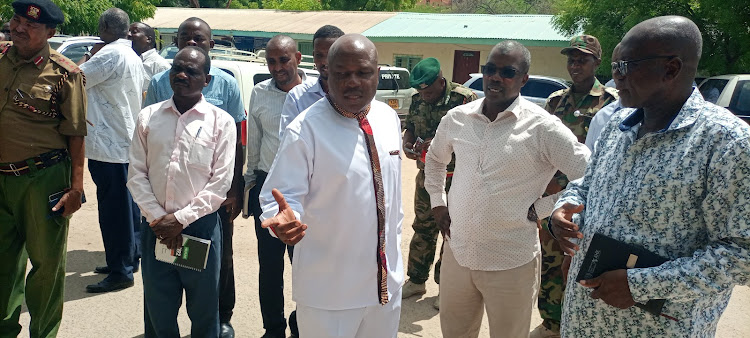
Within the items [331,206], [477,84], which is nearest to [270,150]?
[331,206]

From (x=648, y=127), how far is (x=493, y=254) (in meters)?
1.29

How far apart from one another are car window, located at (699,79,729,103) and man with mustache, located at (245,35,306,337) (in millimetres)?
10552

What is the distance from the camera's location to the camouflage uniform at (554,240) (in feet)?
14.8

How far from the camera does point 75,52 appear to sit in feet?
36.4

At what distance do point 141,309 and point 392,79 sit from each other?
37.2 ft

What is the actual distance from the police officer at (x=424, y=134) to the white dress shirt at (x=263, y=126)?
130 cm

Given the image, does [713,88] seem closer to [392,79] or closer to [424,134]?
[392,79]

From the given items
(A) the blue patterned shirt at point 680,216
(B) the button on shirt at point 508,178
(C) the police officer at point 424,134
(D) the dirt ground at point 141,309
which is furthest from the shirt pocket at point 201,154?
(A) the blue patterned shirt at point 680,216

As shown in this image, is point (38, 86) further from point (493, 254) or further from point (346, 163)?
point (493, 254)

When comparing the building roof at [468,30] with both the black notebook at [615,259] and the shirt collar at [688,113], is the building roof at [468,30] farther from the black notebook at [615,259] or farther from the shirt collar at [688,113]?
the black notebook at [615,259]

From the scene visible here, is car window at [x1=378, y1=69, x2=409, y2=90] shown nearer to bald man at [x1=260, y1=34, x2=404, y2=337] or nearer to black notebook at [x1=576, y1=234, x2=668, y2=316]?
bald man at [x1=260, y1=34, x2=404, y2=337]

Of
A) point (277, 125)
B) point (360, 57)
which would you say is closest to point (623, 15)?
point (277, 125)

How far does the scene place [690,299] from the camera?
6.86 ft

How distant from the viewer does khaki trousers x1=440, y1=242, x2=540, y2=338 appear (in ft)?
11.2
